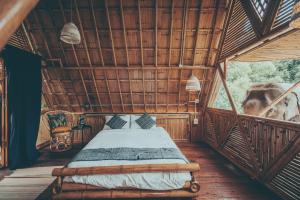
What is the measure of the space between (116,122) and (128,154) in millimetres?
2717

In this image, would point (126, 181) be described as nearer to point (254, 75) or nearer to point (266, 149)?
point (266, 149)

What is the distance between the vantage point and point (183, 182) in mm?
2625

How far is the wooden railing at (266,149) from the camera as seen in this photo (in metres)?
2.57

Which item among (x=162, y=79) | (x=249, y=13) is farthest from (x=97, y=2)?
(x=249, y=13)

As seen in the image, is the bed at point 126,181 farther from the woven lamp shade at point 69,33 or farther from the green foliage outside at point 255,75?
the green foliage outside at point 255,75

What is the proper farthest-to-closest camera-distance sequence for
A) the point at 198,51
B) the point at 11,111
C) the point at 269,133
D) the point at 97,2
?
the point at 198,51 → the point at 97,2 → the point at 11,111 → the point at 269,133

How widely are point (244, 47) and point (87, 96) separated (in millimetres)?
4555

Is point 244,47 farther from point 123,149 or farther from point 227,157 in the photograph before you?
point 123,149

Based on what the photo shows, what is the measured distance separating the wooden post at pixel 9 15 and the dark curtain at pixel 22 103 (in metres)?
4.07

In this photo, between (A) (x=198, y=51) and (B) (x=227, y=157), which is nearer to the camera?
(B) (x=227, y=157)

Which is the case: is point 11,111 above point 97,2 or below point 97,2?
below

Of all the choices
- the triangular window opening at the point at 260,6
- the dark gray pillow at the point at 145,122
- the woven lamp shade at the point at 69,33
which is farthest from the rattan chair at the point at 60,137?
the triangular window opening at the point at 260,6

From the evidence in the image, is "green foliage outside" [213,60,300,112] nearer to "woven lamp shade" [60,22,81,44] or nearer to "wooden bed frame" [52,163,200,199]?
"wooden bed frame" [52,163,200,199]

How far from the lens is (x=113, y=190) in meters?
2.63
